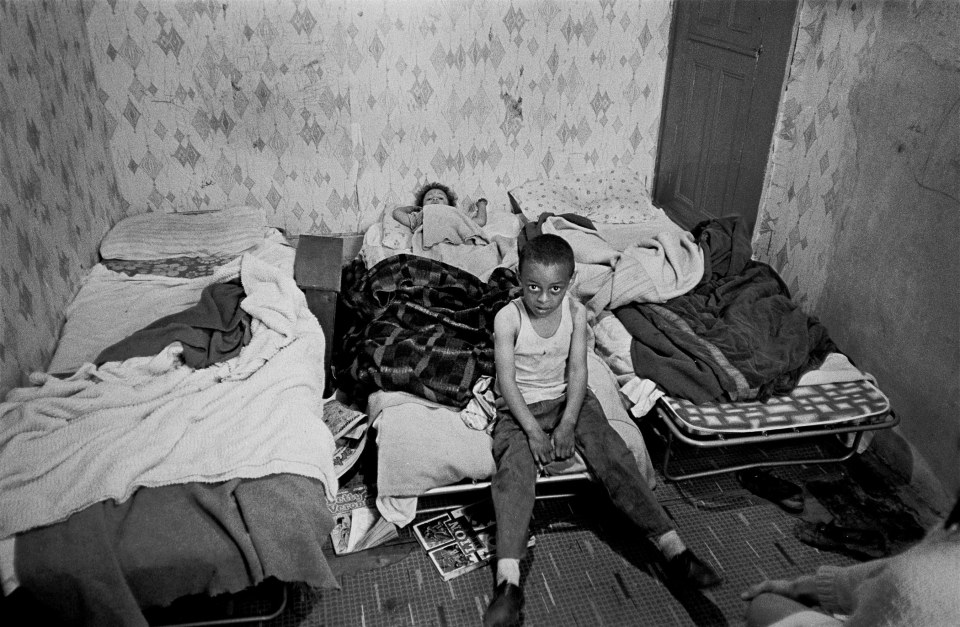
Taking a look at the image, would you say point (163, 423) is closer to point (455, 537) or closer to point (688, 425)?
point (455, 537)

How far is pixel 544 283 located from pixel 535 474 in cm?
68

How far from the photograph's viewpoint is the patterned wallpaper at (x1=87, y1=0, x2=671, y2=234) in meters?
3.88

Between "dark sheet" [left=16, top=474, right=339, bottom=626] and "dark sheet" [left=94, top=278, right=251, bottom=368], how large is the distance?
69cm

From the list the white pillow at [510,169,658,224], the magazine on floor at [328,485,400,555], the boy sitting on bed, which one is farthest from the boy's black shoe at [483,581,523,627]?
the white pillow at [510,169,658,224]

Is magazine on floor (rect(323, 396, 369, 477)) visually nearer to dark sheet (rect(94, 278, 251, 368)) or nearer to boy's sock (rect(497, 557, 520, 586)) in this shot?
dark sheet (rect(94, 278, 251, 368))

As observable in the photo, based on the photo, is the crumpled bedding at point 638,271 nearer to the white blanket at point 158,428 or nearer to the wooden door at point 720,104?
the wooden door at point 720,104

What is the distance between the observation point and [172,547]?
1942 millimetres

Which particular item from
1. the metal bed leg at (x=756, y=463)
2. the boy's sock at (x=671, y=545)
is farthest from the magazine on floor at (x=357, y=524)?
the metal bed leg at (x=756, y=463)

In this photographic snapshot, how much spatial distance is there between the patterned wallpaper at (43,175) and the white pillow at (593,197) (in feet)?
8.08

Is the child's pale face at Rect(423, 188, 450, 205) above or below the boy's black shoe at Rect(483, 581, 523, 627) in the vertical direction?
above

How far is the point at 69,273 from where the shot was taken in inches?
121

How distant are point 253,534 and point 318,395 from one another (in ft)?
2.13

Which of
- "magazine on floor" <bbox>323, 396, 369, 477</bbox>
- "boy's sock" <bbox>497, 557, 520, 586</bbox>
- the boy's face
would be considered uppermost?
the boy's face

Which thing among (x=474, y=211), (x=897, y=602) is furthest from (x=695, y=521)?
(x=474, y=211)
